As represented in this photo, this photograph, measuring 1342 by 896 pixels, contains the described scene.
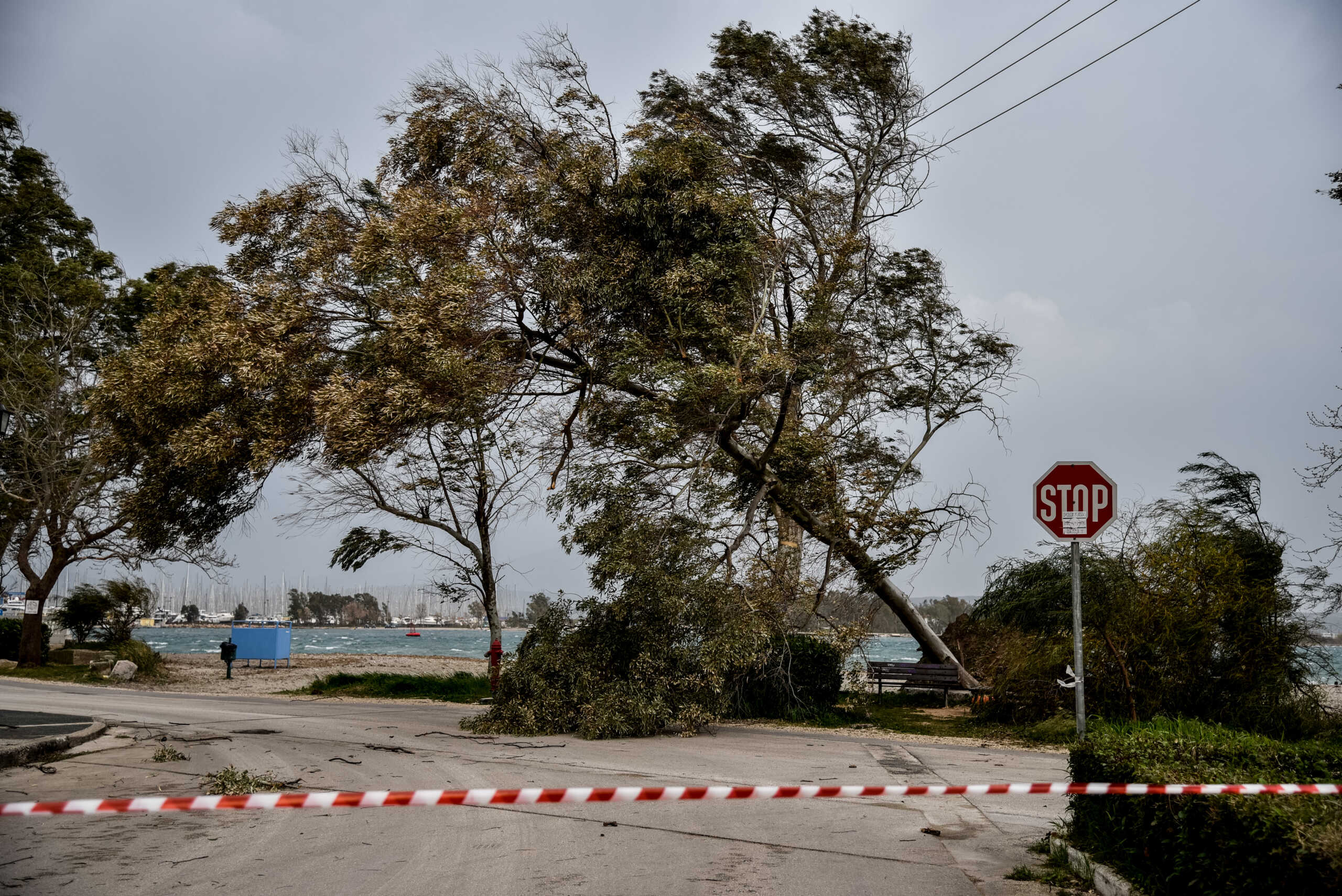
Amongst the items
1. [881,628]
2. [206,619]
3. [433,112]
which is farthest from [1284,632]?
[206,619]

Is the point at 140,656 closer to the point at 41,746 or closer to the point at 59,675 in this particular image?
the point at 59,675

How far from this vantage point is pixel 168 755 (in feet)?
38.5

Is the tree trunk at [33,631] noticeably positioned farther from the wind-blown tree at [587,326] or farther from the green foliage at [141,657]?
the wind-blown tree at [587,326]

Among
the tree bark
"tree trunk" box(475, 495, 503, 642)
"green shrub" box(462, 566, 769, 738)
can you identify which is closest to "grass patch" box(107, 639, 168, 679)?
"tree trunk" box(475, 495, 503, 642)

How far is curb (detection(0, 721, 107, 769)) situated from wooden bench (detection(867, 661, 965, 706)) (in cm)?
1498

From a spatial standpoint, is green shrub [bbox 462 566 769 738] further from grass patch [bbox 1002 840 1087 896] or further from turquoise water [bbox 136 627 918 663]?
turquoise water [bbox 136 627 918 663]

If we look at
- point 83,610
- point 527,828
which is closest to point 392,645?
point 83,610

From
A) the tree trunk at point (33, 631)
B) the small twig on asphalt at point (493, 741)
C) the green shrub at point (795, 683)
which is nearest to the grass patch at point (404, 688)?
the green shrub at point (795, 683)

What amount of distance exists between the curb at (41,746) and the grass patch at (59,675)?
1462cm

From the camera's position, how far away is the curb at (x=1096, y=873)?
18.5ft

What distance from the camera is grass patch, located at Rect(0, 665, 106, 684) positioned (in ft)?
86.0

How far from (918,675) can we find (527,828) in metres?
15.6

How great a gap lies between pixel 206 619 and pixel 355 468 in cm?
16444

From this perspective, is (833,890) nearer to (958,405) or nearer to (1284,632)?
(1284,632)
